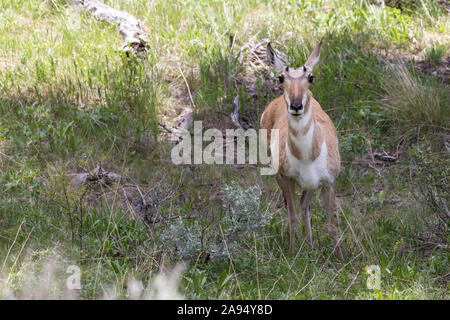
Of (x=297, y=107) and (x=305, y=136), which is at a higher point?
(x=297, y=107)

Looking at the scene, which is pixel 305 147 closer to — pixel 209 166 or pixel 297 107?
pixel 297 107

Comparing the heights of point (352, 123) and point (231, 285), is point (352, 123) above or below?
above

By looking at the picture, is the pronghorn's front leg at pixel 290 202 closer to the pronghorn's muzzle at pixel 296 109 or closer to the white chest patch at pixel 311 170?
the white chest patch at pixel 311 170

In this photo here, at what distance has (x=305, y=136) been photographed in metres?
5.59

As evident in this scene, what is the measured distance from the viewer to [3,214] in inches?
245

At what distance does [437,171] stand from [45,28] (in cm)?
629

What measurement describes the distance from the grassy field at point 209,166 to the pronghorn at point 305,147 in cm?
28

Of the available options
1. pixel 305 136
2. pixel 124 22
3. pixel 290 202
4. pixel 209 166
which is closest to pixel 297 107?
pixel 305 136

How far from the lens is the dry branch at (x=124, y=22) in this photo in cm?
923

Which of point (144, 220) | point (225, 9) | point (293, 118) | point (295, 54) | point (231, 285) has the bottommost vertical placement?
point (231, 285)

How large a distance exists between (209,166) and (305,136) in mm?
2321

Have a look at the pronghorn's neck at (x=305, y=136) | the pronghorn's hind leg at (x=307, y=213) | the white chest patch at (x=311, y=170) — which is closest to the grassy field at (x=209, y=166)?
the pronghorn's hind leg at (x=307, y=213)

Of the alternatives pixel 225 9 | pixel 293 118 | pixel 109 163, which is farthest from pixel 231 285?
pixel 225 9

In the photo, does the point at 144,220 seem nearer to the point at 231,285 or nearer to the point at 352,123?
the point at 231,285
